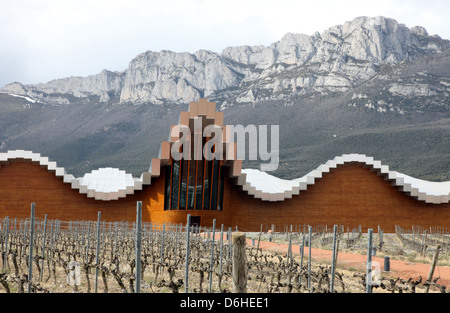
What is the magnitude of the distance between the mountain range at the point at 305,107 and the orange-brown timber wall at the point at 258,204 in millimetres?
50103

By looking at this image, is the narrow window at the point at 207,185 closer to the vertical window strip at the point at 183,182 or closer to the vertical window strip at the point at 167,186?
the vertical window strip at the point at 183,182

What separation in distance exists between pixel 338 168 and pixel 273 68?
450 ft

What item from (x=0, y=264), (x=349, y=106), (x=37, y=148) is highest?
(x=349, y=106)

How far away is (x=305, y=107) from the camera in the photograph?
140 meters

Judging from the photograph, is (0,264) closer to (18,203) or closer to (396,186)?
(18,203)

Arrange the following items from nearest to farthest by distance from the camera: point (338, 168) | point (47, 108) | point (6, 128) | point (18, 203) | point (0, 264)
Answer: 1. point (0, 264)
2. point (18, 203)
3. point (338, 168)
4. point (6, 128)
5. point (47, 108)

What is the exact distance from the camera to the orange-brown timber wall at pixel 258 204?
148 feet

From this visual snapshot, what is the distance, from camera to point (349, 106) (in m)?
130

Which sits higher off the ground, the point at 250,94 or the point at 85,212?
the point at 250,94

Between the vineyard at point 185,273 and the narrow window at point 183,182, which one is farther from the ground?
the narrow window at point 183,182

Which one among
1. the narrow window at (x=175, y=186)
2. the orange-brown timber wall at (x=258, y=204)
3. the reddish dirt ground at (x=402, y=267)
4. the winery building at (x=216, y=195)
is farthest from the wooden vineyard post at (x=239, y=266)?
the narrow window at (x=175, y=186)
